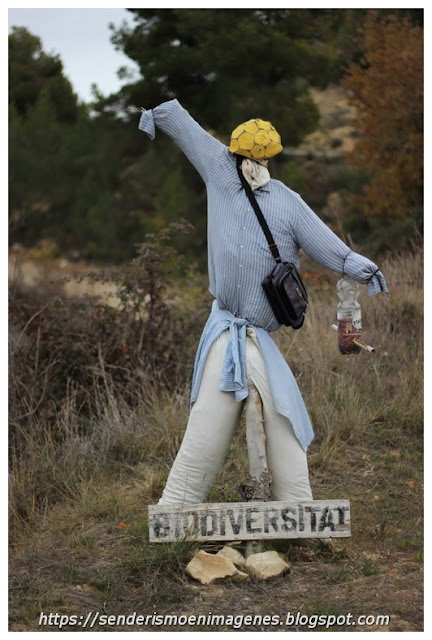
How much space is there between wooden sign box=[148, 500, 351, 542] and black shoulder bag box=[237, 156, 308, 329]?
890 mm

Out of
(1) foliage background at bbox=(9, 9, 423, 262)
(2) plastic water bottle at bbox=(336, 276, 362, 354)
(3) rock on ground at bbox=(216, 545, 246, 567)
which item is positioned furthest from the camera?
(1) foliage background at bbox=(9, 9, 423, 262)

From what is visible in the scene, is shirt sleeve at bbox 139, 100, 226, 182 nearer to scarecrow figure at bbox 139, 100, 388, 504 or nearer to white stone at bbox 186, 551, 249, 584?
scarecrow figure at bbox 139, 100, 388, 504

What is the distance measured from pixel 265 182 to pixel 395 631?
219 centimetres

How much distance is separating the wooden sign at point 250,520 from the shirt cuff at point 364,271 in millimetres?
1068

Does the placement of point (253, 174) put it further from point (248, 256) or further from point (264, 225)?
point (248, 256)

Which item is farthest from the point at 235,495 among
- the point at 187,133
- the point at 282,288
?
the point at 187,133

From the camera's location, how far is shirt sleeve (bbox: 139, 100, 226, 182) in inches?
193

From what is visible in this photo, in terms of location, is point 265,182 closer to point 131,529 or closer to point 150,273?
point 131,529

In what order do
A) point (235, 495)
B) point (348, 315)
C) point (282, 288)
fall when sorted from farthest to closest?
point (235, 495)
point (348, 315)
point (282, 288)

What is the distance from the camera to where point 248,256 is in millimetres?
4734

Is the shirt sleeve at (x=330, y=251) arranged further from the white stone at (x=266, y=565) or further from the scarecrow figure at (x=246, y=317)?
the white stone at (x=266, y=565)

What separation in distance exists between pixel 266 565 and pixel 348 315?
4.26ft

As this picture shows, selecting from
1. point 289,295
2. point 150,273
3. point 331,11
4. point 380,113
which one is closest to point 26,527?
point 289,295

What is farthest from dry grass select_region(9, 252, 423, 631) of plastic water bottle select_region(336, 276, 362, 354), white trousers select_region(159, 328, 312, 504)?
plastic water bottle select_region(336, 276, 362, 354)
